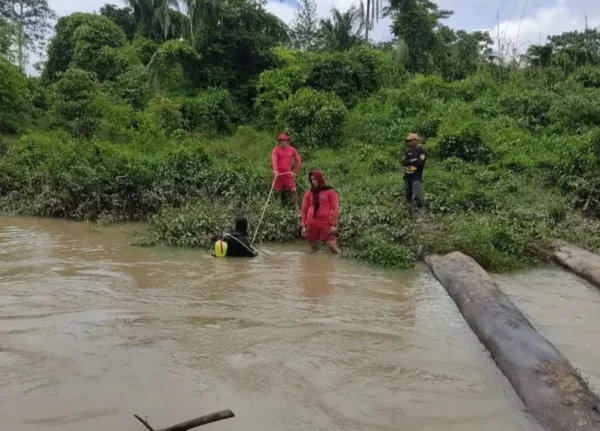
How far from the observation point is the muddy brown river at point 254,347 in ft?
12.3

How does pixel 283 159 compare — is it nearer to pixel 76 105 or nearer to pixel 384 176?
pixel 384 176

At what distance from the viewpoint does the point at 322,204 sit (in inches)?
351

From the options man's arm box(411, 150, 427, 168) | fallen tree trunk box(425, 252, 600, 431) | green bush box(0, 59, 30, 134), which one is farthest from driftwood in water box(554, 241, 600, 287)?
green bush box(0, 59, 30, 134)

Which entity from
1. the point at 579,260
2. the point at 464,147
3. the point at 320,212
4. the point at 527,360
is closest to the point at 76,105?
the point at 464,147

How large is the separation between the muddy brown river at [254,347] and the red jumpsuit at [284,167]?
10.6 feet

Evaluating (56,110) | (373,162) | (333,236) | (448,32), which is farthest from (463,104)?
(448,32)

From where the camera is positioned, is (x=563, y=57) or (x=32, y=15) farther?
(x=32, y=15)

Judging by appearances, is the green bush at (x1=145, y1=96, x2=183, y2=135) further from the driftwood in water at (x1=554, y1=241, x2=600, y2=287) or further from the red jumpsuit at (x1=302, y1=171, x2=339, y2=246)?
the driftwood in water at (x1=554, y1=241, x2=600, y2=287)

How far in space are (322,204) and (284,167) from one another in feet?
8.34

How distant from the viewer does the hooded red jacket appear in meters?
8.87

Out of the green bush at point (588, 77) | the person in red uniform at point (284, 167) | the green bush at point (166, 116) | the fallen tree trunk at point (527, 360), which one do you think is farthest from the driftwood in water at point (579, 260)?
the green bush at point (166, 116)

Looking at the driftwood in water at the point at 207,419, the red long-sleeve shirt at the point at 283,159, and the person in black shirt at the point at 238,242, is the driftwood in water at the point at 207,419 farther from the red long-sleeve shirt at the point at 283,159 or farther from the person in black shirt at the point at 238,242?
the red long-sleeve shirt at the point at 283,159

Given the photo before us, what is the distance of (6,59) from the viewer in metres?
21.2

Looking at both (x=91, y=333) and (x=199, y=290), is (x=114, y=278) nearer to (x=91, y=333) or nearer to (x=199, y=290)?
(x=199, y=290)
